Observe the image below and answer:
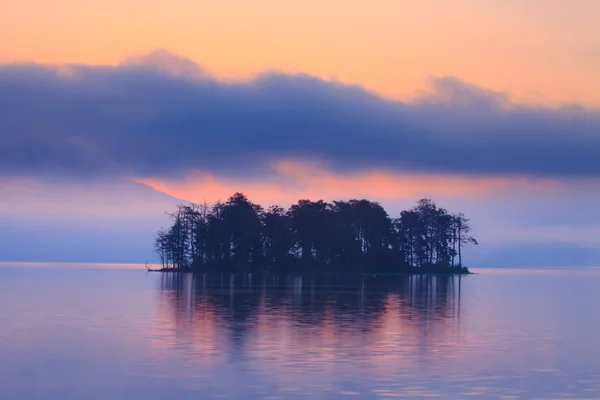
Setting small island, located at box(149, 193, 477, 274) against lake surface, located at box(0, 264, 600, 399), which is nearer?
lake surface, located at box(0, 264, 600, 399)

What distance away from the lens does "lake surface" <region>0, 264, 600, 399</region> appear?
25.6m

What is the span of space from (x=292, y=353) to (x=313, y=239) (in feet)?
407

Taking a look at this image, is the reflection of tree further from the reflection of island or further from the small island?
the small island

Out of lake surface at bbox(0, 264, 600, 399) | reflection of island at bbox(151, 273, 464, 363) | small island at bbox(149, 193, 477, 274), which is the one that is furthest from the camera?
small island at bbox(149, 193, 477, 274)

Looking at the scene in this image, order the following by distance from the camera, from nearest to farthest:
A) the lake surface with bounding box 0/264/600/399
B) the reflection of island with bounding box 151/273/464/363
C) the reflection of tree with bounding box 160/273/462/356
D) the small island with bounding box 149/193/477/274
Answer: the lake surface with bounding box 0/264/600/399, the reflection of island with bounding box 151/273/464/363, the reflection of tree with bounding box 160/273/462/356, the small island with bounding box 149/193/477/274

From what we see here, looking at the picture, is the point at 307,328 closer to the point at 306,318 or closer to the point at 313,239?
the point at 306,318

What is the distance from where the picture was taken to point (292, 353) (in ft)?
108

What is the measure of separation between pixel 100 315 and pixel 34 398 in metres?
27.3

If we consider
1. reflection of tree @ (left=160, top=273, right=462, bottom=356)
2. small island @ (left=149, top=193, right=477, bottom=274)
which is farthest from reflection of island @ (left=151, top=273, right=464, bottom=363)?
small island @ (left=149, top=193, right=477, bottom=274)

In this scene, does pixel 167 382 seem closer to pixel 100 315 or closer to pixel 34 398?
pixel 34 398

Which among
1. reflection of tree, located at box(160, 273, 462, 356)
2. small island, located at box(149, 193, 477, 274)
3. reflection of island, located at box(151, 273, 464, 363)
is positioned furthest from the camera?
small island, located at box(149, 193, 477, 274)

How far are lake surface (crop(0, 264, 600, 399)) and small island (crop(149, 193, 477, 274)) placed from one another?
97.0 m

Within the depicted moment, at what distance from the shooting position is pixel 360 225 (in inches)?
6417

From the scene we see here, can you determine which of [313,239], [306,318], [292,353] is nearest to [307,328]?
[306,318]
